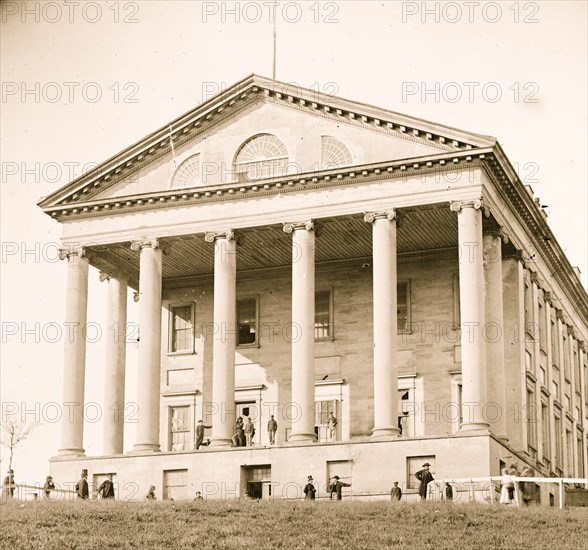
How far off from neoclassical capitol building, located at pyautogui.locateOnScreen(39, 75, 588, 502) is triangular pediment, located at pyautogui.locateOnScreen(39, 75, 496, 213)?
79mm

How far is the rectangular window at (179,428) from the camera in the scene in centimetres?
5959

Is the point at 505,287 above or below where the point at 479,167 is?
below

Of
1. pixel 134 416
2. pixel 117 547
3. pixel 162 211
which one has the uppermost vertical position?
pixel 162 211

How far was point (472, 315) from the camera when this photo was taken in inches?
1953

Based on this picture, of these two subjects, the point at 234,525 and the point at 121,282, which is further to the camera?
the point at 121,282

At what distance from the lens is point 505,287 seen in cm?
5562

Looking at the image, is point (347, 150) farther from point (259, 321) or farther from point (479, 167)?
point (259, 321)

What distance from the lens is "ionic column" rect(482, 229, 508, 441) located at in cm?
5125

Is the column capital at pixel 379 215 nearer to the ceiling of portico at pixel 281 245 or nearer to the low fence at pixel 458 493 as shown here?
the ceiling of portico at pixel 281 245

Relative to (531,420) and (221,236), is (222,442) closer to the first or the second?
(221,236)

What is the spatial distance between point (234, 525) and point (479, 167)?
65.8 ft

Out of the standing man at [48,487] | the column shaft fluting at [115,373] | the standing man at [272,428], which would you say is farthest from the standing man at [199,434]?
the standing man at [48,487]

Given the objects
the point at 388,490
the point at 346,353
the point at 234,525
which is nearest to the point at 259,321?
the point at 346,353

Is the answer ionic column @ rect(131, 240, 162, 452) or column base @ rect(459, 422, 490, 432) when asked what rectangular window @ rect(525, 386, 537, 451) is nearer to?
column base @ rect(459, 422, 490, 432)
